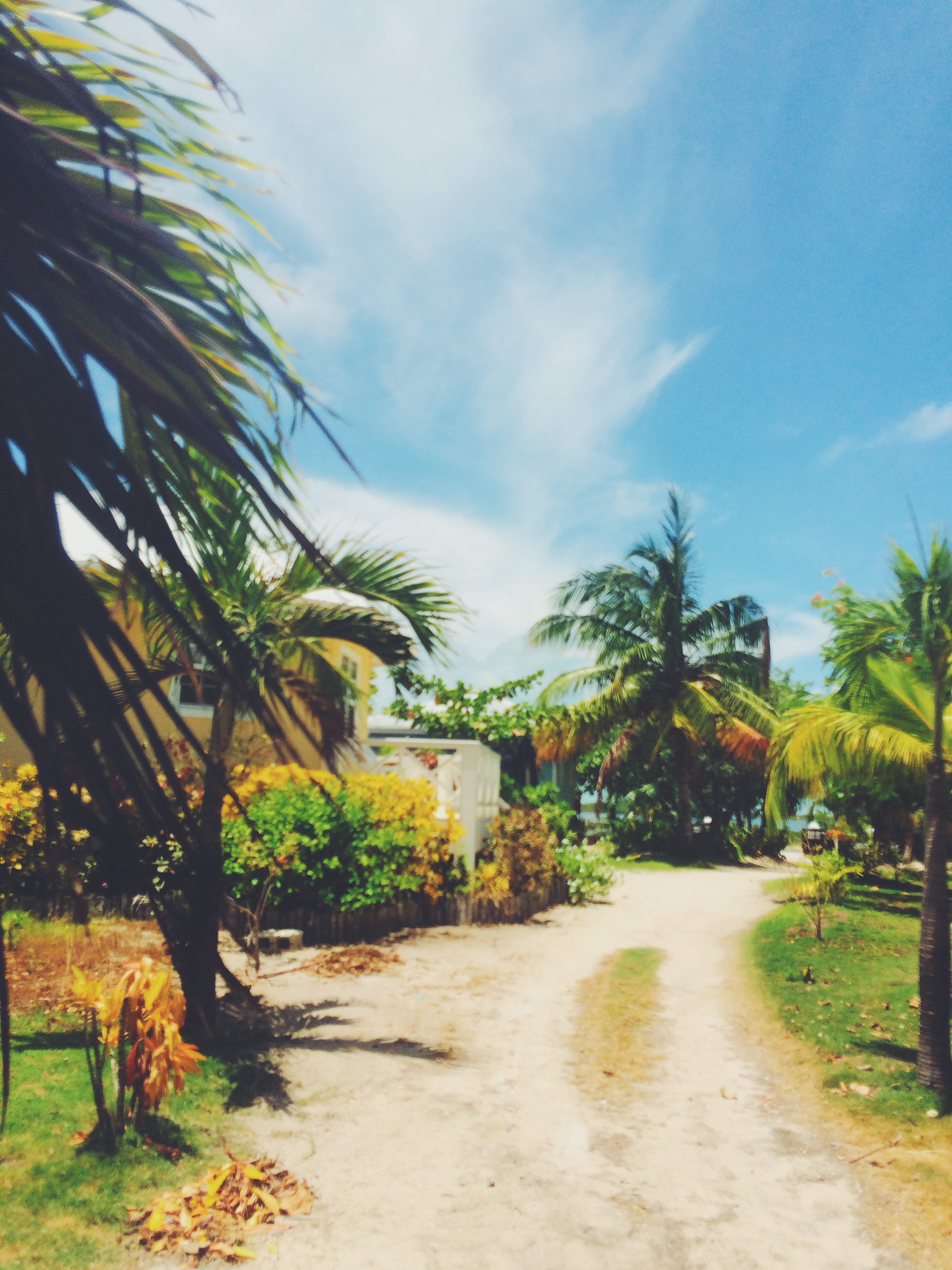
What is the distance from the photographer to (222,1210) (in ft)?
14.0

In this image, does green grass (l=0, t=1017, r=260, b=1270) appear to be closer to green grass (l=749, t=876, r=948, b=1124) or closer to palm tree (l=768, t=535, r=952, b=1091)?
green grass (l=749, t=876, r=948, b=1124)

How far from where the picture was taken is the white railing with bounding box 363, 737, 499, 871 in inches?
525

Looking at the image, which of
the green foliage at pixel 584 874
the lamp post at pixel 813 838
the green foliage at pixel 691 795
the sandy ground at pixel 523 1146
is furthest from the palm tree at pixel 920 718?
the green foliage at pixel 691 795

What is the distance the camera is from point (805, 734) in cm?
826

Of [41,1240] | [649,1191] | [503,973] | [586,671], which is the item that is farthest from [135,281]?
[586,671]

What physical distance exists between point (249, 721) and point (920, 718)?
7.79 meters

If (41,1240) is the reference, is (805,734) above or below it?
above

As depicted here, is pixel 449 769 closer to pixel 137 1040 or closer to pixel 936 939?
pixel 936 939

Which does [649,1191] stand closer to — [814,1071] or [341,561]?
[814,1071]

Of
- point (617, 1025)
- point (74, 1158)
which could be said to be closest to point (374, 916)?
point (617, 1025)

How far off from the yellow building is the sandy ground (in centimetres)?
230

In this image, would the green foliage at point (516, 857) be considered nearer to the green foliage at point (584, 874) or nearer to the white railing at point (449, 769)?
the white railing at point (449, 769)

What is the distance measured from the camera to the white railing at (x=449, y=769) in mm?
13336

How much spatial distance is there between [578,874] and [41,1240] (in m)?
13.2
